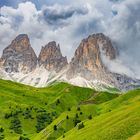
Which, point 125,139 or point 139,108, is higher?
point 139,108

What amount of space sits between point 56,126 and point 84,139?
85892mm

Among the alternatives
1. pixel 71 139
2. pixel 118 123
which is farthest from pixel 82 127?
pixel 118 123

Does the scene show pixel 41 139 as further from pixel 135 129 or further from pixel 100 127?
pixel 135 129

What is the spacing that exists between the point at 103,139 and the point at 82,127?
42711 mm

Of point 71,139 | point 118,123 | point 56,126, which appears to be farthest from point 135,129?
point 56,126

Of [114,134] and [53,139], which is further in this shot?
[53,139]

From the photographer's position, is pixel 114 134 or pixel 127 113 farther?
pixel 127 113

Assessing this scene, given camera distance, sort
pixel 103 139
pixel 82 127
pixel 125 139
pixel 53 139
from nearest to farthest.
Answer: pixel 125 139 → pixel 103 139 → pixel 82 127 → pixel 53 139

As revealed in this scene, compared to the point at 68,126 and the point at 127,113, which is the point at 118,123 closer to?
the point at 127,113

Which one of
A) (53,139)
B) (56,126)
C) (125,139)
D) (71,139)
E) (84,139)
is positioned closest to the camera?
(125,139)

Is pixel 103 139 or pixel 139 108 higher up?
pixel 139 108

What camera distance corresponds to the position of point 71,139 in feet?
413

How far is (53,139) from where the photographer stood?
179125 mm

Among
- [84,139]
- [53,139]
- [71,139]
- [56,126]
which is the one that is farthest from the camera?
[56,126]
